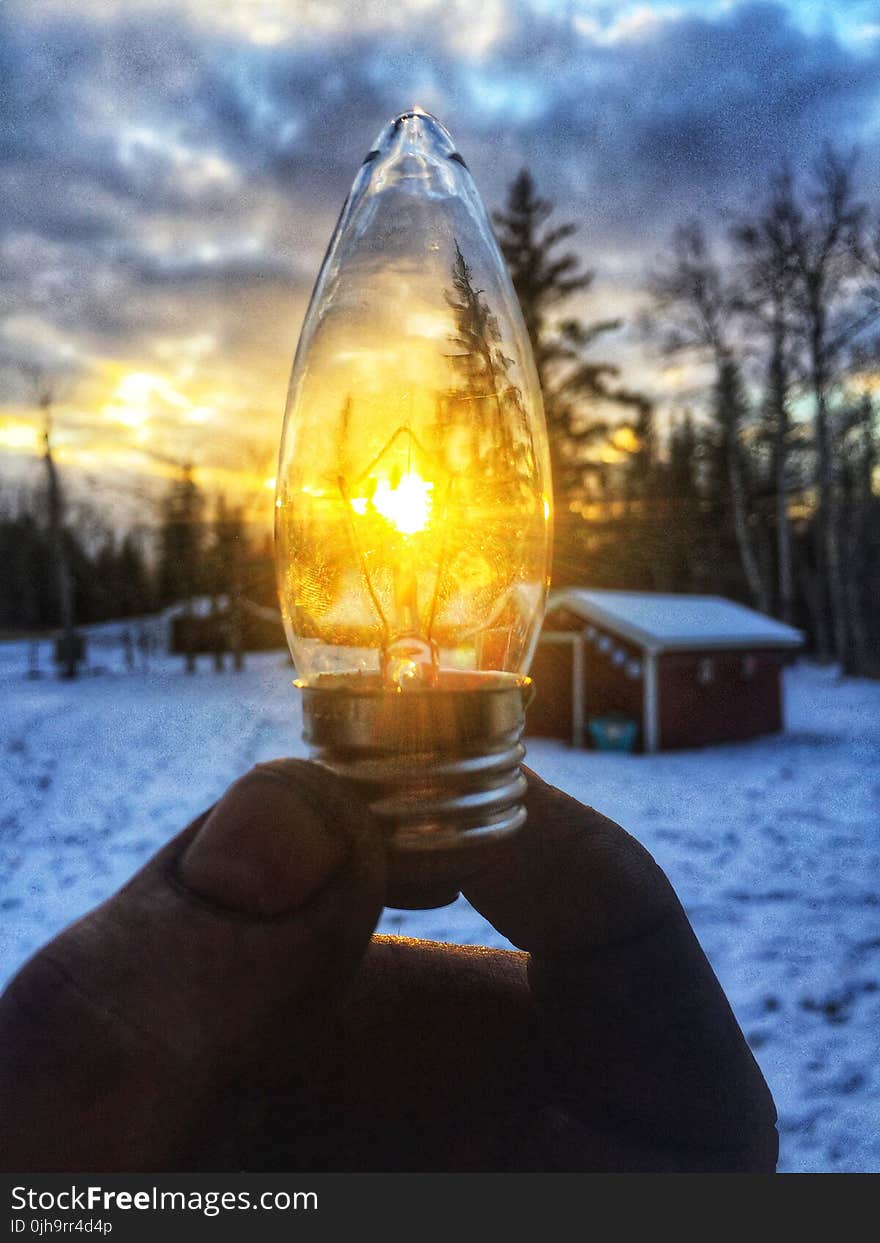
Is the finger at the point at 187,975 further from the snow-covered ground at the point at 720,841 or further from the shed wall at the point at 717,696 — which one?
the shed wall at the point at 717,696

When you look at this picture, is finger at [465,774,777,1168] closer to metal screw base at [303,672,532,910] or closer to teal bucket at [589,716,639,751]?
metal screw base at [303,672,532,910]

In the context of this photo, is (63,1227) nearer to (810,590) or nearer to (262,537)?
(262,537)

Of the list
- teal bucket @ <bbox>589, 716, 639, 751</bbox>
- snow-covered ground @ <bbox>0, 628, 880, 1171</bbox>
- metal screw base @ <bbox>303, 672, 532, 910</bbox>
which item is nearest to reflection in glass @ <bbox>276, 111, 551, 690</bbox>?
metal screw base @ <bbox>303, 672, 532, 910</bbox>

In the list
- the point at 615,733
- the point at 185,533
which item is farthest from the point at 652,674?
the point at 185,533

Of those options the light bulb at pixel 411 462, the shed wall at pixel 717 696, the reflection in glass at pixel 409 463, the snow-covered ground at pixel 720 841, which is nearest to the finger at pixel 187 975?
the light bulb at pixel 411 462

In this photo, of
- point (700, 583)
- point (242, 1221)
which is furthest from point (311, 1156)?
point (700, 583)

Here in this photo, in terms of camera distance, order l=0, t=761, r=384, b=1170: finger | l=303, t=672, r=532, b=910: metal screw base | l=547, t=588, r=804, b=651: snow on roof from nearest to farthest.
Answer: l=0, t=761, r=384, b=1170: finger, l=303, t=672, r=532, b=910: metal screw base, l=547, t=588, r=804, b=651: snow on roof

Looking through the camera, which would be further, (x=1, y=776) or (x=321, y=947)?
Result: (x=1, y=776)
